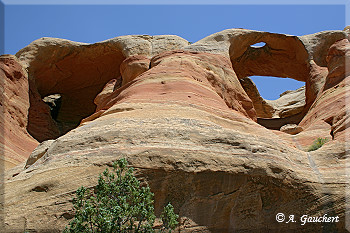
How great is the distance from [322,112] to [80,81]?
11.8 metres

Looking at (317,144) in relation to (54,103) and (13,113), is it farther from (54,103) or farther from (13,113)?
(54,103)

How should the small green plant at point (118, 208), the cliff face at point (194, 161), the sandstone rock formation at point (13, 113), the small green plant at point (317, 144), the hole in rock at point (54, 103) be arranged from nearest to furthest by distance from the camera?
the small green plant at point (118, 208), the cliff face at point (194, 161), the small green plant at point (317, 144), the sandstone rock formation at point (13, 113), the hole in rock at point (54, 103)

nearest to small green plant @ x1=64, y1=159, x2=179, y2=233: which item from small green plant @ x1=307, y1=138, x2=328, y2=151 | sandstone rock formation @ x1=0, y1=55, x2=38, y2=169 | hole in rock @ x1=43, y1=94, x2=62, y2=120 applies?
small green plant @ x1=307, y1=138, x2=328, y2=151

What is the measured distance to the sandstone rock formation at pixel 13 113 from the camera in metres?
14.8

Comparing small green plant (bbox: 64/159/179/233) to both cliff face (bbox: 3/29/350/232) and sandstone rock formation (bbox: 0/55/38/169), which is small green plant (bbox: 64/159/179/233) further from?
sandstone rock formation (bbox: 0/55/38/169)

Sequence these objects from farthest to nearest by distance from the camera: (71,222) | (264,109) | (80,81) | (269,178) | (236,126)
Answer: (264,109)
(80,81)
(236,126)
(269,178)
(71,222)

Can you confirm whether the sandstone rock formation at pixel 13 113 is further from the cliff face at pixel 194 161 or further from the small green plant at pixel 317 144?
the small green plant at pixel 317 144

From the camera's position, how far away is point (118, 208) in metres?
7.28

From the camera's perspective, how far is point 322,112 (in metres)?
15.9

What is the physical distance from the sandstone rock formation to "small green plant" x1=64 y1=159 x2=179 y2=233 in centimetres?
658

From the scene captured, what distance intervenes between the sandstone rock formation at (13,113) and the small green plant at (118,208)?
6.58 metres

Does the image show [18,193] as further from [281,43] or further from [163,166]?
[281,43]

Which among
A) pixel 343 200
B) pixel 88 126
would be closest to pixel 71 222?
pixel 88 126

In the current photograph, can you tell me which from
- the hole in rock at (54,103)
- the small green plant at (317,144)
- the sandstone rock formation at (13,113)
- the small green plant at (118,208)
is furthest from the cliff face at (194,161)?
the hole in rock at (54,103)
